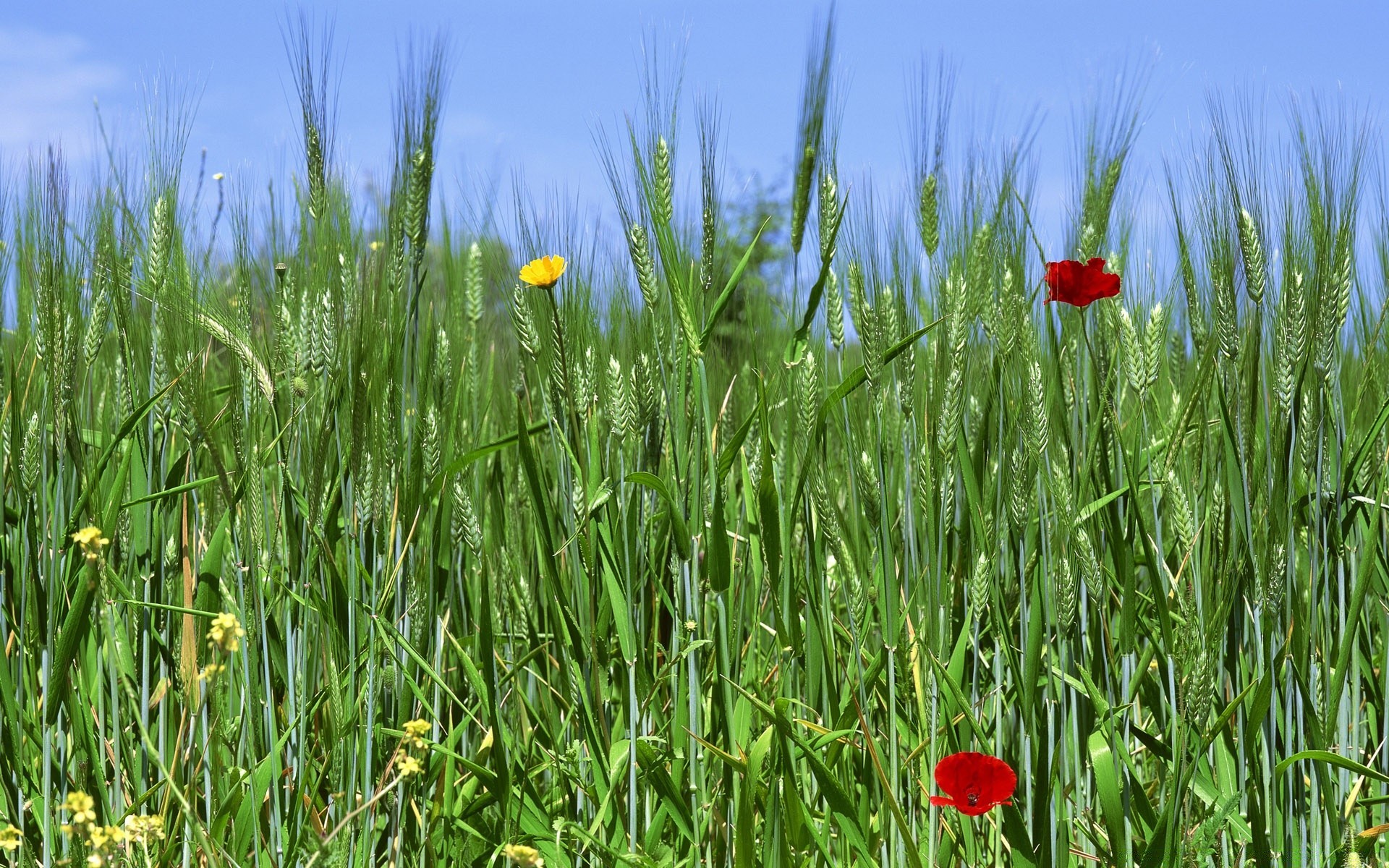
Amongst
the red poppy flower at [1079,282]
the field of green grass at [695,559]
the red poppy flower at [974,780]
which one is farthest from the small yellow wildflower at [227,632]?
the red poppy flower at [1079,282]

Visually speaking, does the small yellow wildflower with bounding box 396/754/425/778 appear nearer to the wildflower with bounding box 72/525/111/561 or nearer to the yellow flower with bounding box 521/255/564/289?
the wildflower with bounding box 72/525/111/561

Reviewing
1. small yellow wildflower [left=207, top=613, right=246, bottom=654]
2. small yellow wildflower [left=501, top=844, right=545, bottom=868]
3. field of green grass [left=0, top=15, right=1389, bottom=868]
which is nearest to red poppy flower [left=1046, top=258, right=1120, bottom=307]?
field of green grass [left=0, top=15, right=1389, bottom=868]

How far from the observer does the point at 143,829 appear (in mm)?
987

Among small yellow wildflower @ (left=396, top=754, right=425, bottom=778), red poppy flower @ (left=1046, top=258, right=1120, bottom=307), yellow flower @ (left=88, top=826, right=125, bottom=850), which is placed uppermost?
red poppy flower @ (left=1046, top=258, right=1120, bottom=307)

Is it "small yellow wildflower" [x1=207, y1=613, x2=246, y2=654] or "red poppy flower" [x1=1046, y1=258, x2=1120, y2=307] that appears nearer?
"small yellow wildflower" [x1=207, y1=613, x2=246, y2=654]

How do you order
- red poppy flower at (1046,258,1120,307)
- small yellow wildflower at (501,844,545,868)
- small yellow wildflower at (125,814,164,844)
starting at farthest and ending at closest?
red poppy flower at (1046,258,1120,307) → small yellow wildflower at (125,814,164,844) → small yellow wildflower at (501,844,545,868)

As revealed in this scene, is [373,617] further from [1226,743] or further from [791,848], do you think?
[1226,743]

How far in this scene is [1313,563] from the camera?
1.00 m

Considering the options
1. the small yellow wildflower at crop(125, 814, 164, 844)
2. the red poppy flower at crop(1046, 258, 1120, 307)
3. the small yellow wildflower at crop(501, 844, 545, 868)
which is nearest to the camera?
the small yellow wildflower at crop(501, 844, 545, 868)

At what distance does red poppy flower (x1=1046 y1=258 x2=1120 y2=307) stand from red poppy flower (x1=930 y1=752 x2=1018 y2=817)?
0.48 m

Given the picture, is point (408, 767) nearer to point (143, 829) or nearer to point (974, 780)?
point (143, 829)

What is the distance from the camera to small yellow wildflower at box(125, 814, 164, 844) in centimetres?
98

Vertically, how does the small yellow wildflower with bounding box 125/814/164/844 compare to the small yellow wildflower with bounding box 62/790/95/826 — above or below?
below

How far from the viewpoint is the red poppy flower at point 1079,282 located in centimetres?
109
